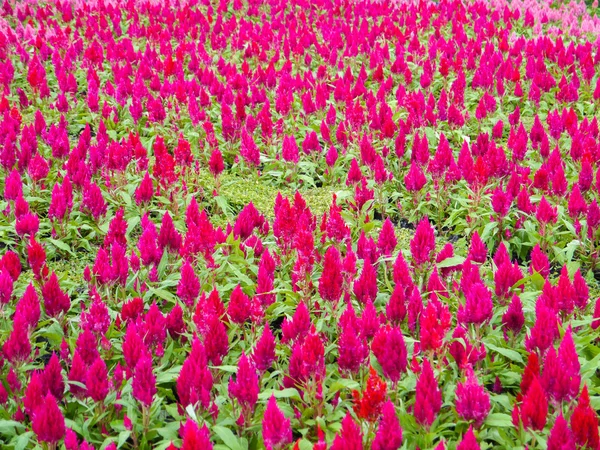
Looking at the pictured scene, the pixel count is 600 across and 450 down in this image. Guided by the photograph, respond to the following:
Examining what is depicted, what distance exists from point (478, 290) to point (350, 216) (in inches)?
75.8

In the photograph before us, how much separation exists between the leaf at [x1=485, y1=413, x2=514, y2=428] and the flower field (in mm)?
10

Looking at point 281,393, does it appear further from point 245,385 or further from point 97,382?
point 97,382

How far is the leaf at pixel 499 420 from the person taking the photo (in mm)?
2982

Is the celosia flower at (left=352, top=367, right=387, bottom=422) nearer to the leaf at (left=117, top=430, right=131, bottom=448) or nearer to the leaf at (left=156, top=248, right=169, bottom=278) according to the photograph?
the leaf at (left=117, top=430, right=131, bottom=448)

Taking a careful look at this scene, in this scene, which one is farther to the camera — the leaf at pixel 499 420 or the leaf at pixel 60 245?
the leaf at pixel 60 245

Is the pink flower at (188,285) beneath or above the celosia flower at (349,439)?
beneath

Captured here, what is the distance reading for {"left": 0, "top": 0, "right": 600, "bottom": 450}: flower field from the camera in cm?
307

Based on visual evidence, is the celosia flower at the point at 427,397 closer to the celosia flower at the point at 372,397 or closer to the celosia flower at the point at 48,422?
the celosia flower at the point at 372,397

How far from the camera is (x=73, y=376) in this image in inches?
124

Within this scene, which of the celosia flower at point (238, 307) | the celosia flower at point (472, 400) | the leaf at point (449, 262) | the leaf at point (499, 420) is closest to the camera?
the celosia flower at point (472, 400)

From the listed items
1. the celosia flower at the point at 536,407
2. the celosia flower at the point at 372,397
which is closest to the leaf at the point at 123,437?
the celosia flower at the point at 372,397

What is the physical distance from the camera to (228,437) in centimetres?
308

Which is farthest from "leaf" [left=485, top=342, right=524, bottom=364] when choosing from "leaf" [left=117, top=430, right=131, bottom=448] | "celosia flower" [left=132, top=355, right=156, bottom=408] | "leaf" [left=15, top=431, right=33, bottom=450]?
"leaf" [left=15, top=431, right=33, bottom=450]

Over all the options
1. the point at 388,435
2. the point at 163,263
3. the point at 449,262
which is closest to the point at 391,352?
the point at 388,435
